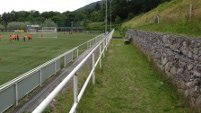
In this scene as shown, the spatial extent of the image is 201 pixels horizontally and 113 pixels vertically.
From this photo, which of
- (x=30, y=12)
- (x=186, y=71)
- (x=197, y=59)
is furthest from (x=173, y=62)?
(x=30, y=12)

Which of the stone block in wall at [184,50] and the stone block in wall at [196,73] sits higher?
the stone block in wall at [184,50]

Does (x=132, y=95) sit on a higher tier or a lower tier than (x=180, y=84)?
lower

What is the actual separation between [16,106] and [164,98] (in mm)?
3833

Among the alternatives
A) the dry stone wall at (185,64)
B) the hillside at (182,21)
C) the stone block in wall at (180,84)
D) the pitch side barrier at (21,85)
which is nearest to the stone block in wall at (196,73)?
the dry stone wall at (185,64)

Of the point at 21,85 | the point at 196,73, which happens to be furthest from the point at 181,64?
the point at 21,85

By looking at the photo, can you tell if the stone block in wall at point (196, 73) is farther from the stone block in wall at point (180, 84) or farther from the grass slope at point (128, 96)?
the grass slope at point (128, 96)

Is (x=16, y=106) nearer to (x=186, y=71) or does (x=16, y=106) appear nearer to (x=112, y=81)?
(x=112, y=81)

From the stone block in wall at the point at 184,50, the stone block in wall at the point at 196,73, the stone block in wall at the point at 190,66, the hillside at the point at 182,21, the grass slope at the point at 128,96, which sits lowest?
the grass slope at the point at 128,96

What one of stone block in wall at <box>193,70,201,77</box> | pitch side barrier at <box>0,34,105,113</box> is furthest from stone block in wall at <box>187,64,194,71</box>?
pitch side barrier at <box>0,34,105,113</box>

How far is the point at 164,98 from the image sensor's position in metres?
6.43

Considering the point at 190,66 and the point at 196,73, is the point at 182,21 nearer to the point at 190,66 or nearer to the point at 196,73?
the point at 190,66

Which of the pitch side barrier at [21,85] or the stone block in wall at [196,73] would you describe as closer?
the stone block in wall at [196,73]

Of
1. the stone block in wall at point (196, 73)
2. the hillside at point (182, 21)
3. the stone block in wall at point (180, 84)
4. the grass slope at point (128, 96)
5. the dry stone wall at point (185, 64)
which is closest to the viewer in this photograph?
the stone block in wall at point (196, 73)

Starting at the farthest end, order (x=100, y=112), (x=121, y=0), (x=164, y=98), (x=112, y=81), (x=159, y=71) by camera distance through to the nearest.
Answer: (x=121, y=0)
(x=159, y=71)
(x=112, y=81)
(x=164, y=98)
(x=100, y=112)
